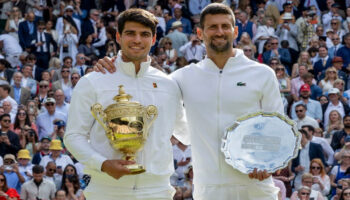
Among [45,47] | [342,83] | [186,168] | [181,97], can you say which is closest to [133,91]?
[181,97]

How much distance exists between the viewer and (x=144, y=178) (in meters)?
7.59

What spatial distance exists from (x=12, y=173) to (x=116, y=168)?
355 inches

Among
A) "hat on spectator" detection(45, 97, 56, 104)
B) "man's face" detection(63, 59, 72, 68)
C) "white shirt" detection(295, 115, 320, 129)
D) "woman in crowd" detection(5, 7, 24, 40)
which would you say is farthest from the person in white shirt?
"white shirt" detection(295, 115, 320, 129)

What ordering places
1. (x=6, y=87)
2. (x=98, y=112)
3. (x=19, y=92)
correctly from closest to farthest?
1. (x=98, y=112)
2. (x=6, y=87)
3. (x=19, y=92)

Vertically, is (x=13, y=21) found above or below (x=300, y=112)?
above

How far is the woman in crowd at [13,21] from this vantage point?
23.0m

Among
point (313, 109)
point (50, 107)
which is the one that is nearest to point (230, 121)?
point (50, 107)

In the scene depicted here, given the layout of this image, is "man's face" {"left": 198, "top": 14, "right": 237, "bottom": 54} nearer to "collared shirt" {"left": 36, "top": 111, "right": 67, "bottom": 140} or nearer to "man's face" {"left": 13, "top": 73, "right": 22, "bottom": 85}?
"collared shirt" {"left": 36, "top": 111, "right": 67, "bottom": 140}

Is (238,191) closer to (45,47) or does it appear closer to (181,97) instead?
(181,97)

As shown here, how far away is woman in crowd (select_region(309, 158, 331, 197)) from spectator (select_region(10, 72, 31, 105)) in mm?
6295

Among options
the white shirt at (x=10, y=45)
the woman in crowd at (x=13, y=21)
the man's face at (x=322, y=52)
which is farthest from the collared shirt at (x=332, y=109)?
the woman in crowd at (x=13, y=21)

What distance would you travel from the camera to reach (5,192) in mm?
15164

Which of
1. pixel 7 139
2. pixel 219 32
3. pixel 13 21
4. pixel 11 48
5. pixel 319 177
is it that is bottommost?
pixel 319 177

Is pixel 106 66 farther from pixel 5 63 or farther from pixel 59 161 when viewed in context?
pixel 5 63
